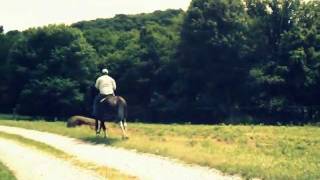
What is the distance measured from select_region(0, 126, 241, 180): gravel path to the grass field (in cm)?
47

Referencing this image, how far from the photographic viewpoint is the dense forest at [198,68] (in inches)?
2579

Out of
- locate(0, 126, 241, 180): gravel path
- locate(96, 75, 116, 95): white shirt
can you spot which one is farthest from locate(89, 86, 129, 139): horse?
locate(0, 126, 241, 180): gravel path

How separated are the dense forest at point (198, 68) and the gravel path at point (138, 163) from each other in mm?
33343

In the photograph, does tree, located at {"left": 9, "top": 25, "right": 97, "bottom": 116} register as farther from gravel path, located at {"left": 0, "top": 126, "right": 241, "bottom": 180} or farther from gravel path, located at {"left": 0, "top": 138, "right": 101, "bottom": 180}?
gravel path, located at {"left": 0, "top": 126, "right": 241, "bottom": 180}

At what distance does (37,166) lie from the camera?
20234 millimetres

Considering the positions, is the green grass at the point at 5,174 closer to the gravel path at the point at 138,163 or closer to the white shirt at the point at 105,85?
the gravel path at the point at 138,163

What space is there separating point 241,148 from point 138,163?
5.23 meters

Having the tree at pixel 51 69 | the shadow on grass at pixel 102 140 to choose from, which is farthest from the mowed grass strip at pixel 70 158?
the tree at pixel 51 69

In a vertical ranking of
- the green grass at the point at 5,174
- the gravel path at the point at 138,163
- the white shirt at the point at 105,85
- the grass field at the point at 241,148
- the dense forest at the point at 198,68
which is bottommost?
the green grass at the point at 5,174

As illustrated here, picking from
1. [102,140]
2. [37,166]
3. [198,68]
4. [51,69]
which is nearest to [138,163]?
[37,166]

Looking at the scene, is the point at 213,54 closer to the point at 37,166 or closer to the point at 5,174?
the point at 37,166

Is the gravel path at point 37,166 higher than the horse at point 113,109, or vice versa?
the horse at point 113,109

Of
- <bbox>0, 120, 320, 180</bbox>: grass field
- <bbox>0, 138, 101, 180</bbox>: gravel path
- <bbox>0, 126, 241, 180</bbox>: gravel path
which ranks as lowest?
<bbox>0, 138, 101, 180</bbox>: gravel path

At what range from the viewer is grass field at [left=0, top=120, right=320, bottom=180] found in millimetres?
15969
